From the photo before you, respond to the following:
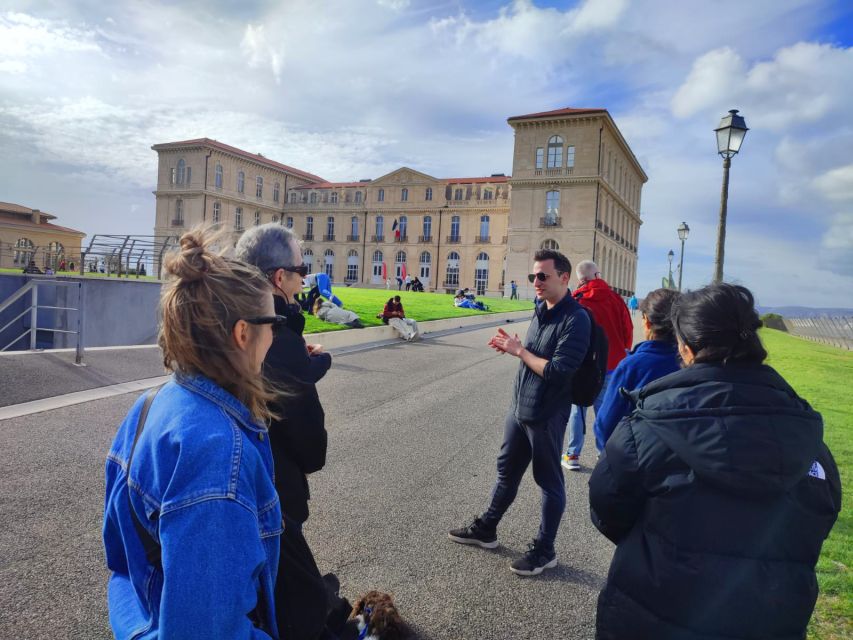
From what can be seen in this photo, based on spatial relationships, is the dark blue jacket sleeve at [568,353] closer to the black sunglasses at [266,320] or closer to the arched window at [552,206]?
the black sunglasses at [266,320]

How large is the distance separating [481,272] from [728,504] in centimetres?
6717

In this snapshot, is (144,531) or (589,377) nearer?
(144,531)

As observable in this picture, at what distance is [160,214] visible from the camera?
2891 inches

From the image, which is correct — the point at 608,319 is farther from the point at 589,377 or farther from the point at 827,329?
the point at 827,329

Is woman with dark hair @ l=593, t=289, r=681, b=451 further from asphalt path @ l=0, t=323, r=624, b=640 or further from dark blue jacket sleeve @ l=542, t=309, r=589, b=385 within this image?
asphalt path @ l=0, t=323, r=624, b=640

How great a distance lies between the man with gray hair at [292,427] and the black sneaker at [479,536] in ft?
6.55

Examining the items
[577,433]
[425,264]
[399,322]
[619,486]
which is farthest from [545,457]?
[425,264]

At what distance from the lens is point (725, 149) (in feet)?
32.6

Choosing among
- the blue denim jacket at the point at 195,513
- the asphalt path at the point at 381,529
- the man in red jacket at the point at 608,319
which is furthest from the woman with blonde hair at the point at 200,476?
the man in red jacket at the point at 608,319

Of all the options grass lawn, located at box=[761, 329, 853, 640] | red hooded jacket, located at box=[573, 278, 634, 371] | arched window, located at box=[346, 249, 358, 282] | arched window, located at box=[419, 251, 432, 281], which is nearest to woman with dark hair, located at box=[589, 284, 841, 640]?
grass lawn, located at box=[761, 329, 853, 640]

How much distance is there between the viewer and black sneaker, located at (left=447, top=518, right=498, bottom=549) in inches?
155

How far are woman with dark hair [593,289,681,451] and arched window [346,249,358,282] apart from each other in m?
72.6

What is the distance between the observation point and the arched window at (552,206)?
188 ft

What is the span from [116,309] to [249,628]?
19.2 meters
